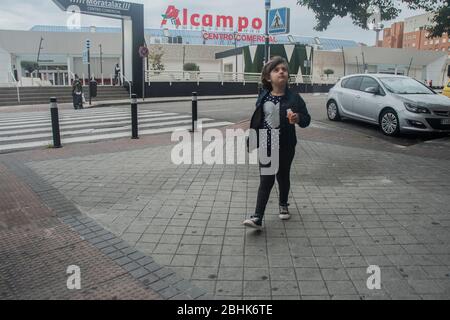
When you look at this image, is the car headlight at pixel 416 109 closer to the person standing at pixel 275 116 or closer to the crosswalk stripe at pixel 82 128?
the crosswalk stripe at pixel 82 128

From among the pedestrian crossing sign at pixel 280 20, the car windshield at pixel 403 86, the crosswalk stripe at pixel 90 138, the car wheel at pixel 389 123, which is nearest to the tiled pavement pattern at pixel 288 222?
the crosswalk stripe at pixel 90 138

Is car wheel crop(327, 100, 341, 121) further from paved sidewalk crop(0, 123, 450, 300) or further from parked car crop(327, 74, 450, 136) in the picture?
paved sidewalk crop(0, 123, 450, 300)

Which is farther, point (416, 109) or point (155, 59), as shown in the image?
point (155, 59)

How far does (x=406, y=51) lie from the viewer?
178ft

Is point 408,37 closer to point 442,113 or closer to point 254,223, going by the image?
point 442,113

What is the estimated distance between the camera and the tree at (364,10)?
12.1 m

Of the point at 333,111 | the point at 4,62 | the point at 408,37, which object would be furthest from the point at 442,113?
the point at 408,37

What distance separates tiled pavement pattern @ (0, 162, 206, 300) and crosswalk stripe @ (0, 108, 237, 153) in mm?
4951

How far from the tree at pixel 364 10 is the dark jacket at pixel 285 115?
9094mm

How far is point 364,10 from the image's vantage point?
13.1m

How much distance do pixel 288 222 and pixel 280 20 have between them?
24.7 ft

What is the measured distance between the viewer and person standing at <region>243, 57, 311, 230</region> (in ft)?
13.8

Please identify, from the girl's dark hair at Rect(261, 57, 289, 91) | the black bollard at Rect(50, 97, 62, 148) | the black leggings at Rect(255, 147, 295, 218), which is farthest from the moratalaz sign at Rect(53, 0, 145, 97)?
the black leggings at Rect(255, 147, 295, 218)

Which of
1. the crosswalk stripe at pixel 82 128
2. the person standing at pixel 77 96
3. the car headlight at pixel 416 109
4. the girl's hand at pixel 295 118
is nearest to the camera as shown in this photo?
the girl's hand at pixel 295 118
